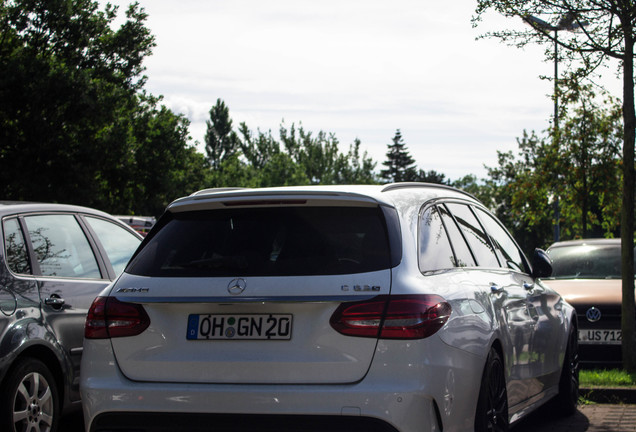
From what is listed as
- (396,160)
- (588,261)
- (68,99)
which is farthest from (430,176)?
(588,261)

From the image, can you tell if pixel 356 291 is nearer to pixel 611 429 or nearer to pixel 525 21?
pixel 611 429

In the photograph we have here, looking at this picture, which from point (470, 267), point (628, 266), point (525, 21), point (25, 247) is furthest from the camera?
point (525, 21)

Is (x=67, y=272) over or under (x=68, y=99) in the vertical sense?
under

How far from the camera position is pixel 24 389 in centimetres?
598

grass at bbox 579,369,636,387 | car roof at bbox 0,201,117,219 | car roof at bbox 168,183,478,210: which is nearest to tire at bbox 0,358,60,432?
car roof at bbox 0,201,117,219

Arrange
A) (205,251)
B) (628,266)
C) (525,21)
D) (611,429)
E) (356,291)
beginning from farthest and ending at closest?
(525,21) < (628,266) < (611,429) < (205,251) < (356,291)

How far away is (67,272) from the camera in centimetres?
681

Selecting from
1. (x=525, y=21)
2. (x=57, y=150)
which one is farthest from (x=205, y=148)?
(x=525, y=21)

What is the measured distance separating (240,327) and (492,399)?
1.64m

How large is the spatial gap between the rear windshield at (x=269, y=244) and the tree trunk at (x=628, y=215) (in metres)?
6.22

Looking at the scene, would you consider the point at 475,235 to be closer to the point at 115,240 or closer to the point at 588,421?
the point at 588,421

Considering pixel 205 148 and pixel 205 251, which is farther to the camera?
pixel 205 148

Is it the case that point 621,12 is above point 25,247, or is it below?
above

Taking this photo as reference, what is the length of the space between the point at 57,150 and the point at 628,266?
26.1 m
